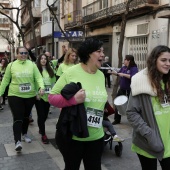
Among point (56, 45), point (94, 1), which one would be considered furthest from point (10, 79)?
point (56, 45)

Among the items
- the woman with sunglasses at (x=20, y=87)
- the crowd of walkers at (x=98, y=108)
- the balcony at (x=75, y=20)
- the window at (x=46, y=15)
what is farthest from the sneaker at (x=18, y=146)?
the window at (x=46, y=15)

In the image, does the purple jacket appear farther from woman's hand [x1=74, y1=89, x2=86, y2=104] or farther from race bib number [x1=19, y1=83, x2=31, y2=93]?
woman's hand [x1=74, y1=89, x2=86, y2=104]

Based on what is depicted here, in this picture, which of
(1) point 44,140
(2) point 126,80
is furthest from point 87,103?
(2) point 126,80

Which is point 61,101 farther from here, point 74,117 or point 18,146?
point 18,146

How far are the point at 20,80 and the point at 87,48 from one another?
2549 mm

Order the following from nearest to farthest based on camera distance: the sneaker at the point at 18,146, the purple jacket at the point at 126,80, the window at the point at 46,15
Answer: the sneaker at the point at 18,146, the purple jacket at the point at 126,80, the window at the point at 46,15

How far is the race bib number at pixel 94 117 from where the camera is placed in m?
2.84

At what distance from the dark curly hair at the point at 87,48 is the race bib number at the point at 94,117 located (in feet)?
1.63

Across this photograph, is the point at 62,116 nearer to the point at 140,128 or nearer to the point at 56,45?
the point at 140,128

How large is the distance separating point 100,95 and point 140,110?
0.42 metres

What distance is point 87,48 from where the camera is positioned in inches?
115

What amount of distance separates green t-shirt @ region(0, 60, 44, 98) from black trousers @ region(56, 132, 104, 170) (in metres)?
2.37

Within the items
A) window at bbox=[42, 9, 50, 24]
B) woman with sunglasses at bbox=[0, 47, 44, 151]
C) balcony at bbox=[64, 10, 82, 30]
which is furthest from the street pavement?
window at bbox=[42, 9, 50, 24]

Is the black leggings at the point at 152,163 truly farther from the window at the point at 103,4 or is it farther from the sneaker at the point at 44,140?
the window at the point at 103,4
